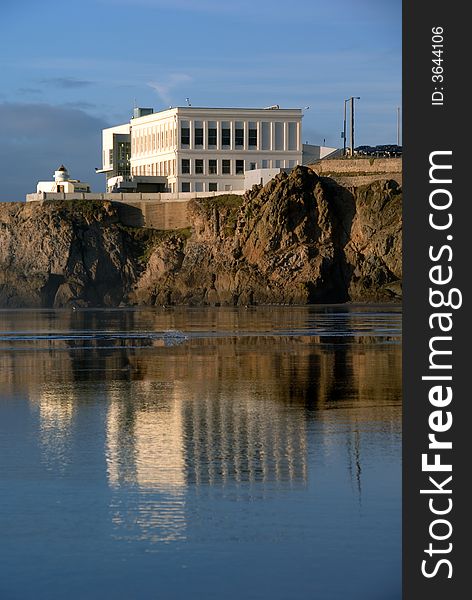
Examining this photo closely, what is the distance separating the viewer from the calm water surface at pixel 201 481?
1378 cm

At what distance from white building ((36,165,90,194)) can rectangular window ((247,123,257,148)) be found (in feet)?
61.6

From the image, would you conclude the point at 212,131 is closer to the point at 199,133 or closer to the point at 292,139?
the point at 199,133

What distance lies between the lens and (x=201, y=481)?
1811 centimetres

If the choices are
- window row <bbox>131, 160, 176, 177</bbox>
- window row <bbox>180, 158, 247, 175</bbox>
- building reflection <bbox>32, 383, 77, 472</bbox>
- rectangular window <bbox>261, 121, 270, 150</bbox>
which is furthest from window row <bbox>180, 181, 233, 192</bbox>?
building reflection <bbox>32, 383, 77, 472</bbox>

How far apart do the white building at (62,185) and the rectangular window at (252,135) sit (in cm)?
1876

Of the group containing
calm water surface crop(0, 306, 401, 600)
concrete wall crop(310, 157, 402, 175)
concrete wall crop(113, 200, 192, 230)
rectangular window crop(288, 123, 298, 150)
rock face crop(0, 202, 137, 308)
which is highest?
rectangular window crop(288, 123, 298, 150)

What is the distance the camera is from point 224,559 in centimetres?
1431

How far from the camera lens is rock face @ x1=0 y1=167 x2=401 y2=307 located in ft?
319

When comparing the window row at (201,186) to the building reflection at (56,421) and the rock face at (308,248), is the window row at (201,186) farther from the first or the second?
the building reflection at (56,421)

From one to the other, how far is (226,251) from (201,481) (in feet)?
284

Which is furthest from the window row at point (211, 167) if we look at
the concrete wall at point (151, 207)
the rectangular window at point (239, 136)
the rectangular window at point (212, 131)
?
the concrete wall at point (151, 207)

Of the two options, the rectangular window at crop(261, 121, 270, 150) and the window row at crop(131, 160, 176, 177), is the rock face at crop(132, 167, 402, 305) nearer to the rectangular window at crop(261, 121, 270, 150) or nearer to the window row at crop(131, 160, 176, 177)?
the rectangular window at crop(261, 121, 270, 150)

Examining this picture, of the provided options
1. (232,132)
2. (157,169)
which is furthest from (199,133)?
(157,169)

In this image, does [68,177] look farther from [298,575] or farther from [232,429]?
Answer: [298,575]
